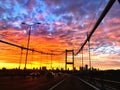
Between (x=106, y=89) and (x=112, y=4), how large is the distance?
2424cm

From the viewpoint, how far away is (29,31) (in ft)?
237

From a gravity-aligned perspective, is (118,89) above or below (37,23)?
below

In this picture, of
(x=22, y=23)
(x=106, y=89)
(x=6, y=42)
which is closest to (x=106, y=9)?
(x=106, y=89)

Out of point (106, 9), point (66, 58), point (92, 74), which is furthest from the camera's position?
point (66, 58)

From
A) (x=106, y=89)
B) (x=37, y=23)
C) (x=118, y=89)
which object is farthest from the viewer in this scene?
(x=37, y=23)

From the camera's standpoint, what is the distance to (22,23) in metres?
70.7

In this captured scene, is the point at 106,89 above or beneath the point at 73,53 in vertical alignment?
beneath

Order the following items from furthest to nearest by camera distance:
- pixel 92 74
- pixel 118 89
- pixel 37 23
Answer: pixel 37 23 → pixel 92 74 → pixel 118 89

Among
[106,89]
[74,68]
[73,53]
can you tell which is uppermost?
[73,53]

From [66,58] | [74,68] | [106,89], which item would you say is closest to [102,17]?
[106,89]

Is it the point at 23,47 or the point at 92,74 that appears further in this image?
the point at 23,47

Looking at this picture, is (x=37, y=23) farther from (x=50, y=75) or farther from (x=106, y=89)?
(x=106, y=89)

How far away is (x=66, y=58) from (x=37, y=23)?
405 ft

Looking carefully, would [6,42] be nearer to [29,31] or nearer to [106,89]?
[29,31]
